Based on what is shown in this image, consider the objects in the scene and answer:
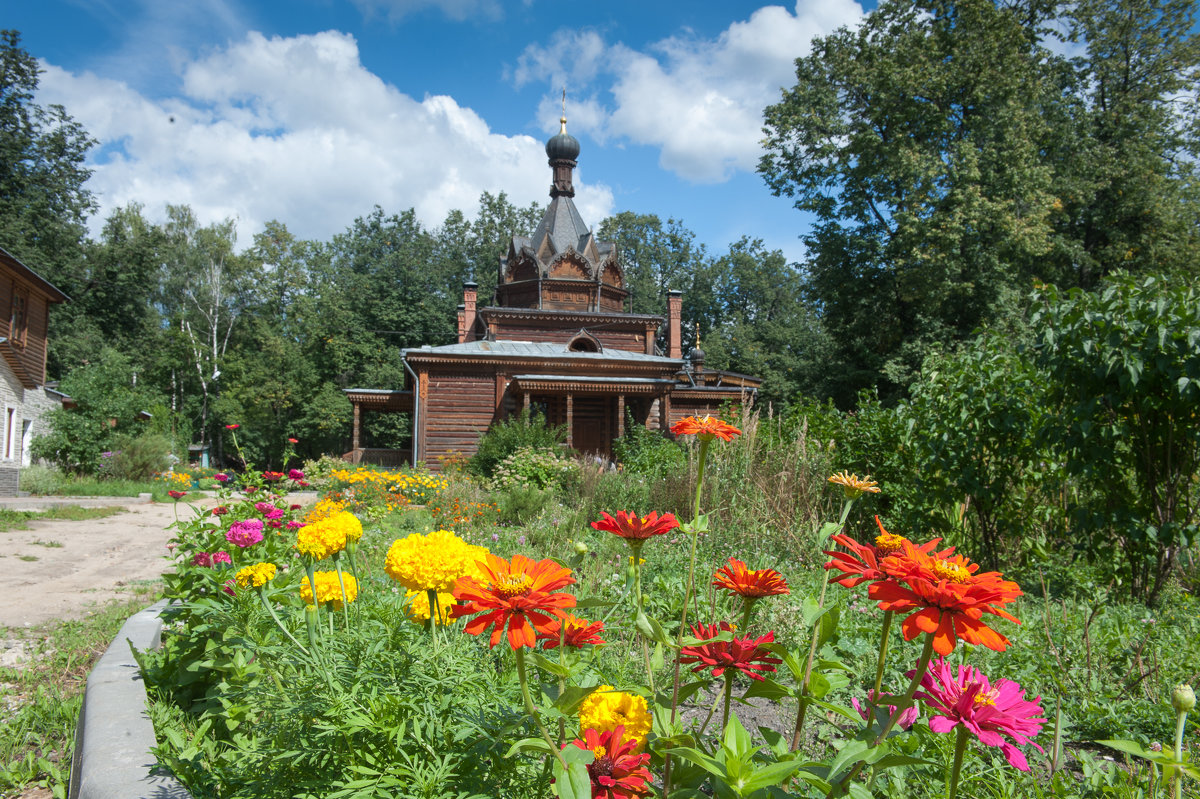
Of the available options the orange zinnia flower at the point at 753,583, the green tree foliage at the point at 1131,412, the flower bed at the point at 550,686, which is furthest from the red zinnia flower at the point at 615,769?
the green tree foliage at the point at 1131,412

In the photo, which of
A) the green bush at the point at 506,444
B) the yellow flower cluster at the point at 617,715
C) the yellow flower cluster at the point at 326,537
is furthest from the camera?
the green bush at the point at 506,444

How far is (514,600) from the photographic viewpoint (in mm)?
1035

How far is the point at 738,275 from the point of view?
168 ft

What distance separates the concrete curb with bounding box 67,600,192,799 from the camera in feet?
5.85

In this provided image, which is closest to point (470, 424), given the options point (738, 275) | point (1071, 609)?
point (1071, 609)

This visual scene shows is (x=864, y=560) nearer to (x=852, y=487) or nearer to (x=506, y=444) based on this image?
(x=852, y=487)

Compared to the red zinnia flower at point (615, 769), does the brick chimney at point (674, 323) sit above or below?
above

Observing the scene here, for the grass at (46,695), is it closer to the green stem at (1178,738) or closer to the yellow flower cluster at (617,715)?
the yellow flower cluster at (617,715)

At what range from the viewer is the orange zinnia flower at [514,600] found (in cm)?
104

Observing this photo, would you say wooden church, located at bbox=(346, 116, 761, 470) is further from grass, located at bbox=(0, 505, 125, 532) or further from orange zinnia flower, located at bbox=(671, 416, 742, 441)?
orange zinnia flower, located at bbox=(671, 416, 742, 441)

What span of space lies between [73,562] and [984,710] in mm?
9090

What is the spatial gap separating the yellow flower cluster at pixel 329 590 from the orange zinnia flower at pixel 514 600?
1.10 meters

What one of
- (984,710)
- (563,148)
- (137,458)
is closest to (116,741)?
(984,710)

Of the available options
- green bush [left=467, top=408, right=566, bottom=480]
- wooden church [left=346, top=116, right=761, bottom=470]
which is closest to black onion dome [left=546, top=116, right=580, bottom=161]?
wooden church [left=346, top=116, right=761, bottom=470]
